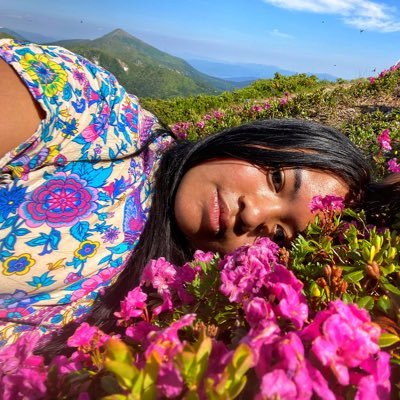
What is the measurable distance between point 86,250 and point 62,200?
11.1 inches

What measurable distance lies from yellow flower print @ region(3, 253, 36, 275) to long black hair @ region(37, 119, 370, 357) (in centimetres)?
37

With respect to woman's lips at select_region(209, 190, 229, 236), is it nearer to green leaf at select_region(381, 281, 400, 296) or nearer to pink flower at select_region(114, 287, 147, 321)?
pink flower at select_region(114, 287, 147, 321)

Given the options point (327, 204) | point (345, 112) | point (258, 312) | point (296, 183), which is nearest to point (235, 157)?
point (296, 183)

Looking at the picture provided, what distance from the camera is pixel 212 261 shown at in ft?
4.76

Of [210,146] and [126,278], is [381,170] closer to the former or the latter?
[210,146]

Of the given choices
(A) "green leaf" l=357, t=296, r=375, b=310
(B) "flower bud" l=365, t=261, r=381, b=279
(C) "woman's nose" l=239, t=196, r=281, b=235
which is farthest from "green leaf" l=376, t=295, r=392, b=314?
(C) "woman's nose" l=239, t=196, r=281, b=235

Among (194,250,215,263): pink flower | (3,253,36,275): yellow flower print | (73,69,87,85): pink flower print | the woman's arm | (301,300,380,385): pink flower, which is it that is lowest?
(3,253,36,275): yellow flower print

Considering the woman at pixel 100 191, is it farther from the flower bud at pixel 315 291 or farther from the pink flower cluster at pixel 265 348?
the flower bud at pixel 315 291

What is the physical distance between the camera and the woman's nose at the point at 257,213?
6.43ft

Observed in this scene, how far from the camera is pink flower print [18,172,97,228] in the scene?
1.92 m

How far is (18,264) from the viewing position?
1.87 metres

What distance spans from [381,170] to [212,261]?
2.71 meters

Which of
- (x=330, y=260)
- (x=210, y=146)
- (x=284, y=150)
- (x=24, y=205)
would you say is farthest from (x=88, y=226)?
(x=330, y=260)

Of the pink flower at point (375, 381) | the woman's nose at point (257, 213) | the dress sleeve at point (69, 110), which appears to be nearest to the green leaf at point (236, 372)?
the pink flower at point (375, 381)
